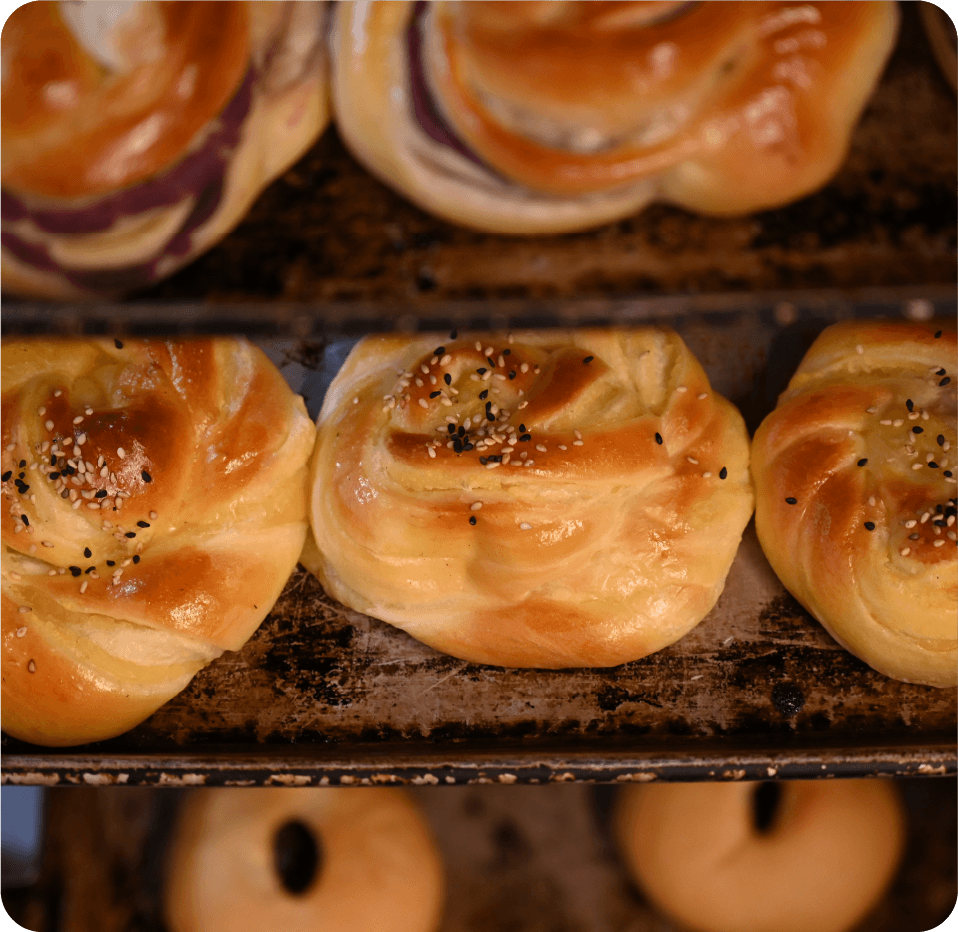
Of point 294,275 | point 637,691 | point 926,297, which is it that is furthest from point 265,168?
point 637,691

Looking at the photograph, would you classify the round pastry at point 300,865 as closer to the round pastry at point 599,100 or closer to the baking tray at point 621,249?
the baking tray at point 621,249

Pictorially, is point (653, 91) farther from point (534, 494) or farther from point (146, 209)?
point (534, 494)

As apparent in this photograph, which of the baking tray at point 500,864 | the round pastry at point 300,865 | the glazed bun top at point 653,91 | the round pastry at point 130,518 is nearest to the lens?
the glazed bun top at point 653,91

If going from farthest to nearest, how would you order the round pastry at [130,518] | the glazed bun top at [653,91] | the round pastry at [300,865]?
the round pastry at [300,865]
the round pastry at [130,518]
the glazed bun top at [653,91]

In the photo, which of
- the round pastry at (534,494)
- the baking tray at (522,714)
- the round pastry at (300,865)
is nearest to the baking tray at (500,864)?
the round pastry at (300,865)

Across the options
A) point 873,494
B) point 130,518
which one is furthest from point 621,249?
point 130,518

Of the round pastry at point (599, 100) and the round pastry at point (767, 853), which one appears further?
the round pastry at point (767, 853)

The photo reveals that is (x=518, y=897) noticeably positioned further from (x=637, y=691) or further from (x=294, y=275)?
(x=294, y=275)

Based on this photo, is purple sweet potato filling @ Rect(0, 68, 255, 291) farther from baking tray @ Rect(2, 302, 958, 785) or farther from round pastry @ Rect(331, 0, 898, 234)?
baking tray @ Rect(2, 302, 958, 785)
